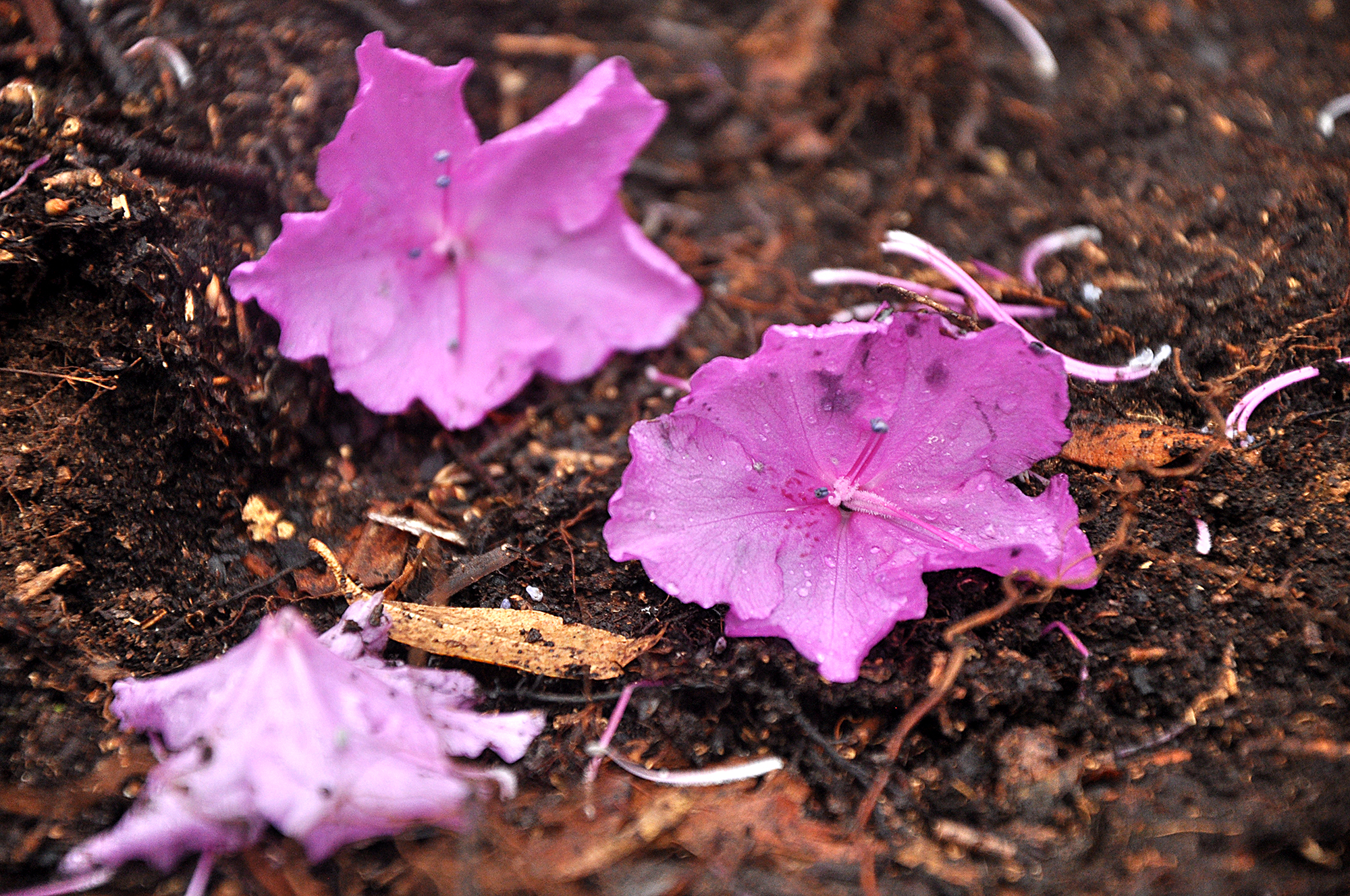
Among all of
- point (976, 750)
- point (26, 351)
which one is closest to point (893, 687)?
point (976, 750)

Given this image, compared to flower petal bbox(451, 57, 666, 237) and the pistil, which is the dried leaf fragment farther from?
flower petal bbox(451, 57, 666, 237)

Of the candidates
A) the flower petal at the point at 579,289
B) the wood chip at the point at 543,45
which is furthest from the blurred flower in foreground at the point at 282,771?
the wood chip at the point at 543,45

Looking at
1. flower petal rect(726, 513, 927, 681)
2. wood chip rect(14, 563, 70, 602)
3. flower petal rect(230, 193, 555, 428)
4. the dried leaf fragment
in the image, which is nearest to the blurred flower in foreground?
the dried leaf fragment

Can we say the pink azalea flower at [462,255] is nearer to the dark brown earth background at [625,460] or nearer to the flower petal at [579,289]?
the flower petal at [579,289]

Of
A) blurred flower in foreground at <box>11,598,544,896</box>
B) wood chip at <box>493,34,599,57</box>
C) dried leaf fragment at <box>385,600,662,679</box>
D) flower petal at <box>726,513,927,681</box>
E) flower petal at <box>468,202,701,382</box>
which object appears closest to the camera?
blurred flower in foreground at <box>11,598,544,896</box>

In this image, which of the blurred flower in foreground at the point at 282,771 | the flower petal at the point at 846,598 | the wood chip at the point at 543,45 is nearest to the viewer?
the blurred flower in foreground at the point at 282,771

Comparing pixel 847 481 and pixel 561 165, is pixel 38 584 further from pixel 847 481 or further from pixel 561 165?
pixel 847 481

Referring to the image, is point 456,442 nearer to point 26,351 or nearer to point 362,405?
point 362,405
